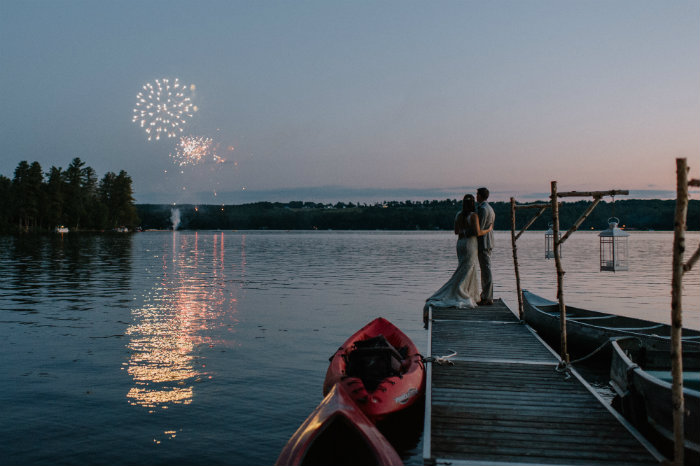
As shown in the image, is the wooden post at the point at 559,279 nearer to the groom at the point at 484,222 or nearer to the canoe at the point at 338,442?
the groom at the point at 484,222


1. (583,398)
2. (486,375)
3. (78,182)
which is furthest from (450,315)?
(78,182)

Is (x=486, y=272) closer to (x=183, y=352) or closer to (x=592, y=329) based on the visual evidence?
(x=592, y=329)

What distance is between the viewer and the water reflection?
11.7 m

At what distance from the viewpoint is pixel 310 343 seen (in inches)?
663

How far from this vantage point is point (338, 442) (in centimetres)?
691

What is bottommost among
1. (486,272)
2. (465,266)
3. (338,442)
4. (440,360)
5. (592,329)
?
(338,442)

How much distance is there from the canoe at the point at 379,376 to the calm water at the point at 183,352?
2.76 ft

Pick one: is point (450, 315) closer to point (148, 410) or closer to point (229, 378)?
point (229, 378)

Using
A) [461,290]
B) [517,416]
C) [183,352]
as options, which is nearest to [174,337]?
[183,352]

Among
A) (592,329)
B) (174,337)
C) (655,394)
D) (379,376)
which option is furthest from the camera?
(174,337)

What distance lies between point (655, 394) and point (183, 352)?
11953mm

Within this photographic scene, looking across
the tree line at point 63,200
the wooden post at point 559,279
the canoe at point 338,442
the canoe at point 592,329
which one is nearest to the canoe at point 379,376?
the canoe at point 338,442

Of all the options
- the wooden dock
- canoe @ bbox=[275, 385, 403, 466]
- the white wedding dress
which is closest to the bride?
the white wedding dress

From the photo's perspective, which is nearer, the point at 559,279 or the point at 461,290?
the point at 559,279
